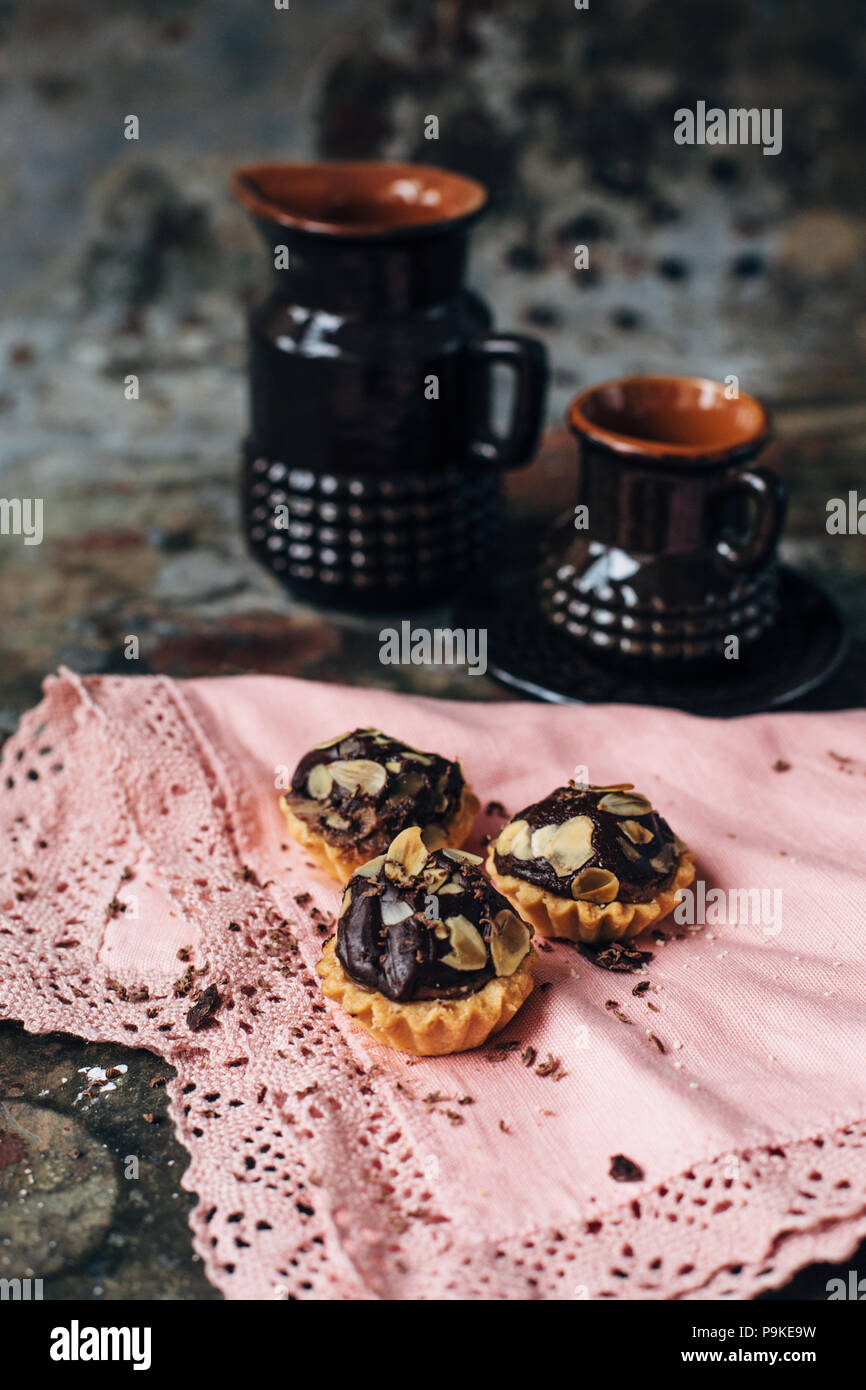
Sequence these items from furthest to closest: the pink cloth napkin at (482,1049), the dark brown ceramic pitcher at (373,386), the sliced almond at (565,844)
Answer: the dark brown ceramic pitcher at (373,386)
the sliced almond at (565,844)
the pink cloth napkin at (482,1049)

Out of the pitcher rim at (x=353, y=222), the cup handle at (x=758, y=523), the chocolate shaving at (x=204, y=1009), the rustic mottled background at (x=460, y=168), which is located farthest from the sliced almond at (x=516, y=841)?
the rustic mottled background at (x=460, y=168)

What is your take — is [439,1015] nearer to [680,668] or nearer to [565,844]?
[565,844]

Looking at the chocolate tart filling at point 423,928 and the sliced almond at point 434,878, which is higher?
the sliced almond at point 434,878

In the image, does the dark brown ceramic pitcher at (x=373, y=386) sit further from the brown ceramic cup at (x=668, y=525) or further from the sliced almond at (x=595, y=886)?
the sliced almond at (x=595, y=886)

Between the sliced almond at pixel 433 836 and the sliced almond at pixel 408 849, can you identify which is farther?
the sliced almond at pixel 433 836

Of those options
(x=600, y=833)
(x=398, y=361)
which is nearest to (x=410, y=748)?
(x=600, y=833)

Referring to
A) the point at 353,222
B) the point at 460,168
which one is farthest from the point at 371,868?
the point at 460,168

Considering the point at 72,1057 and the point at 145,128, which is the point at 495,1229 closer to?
the point at 72,1057
